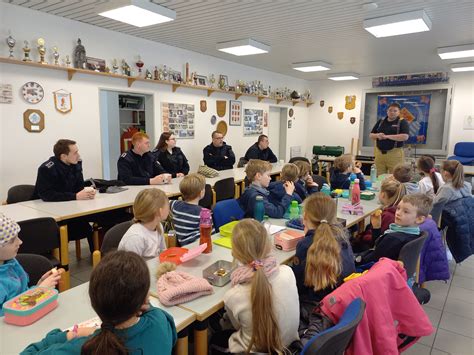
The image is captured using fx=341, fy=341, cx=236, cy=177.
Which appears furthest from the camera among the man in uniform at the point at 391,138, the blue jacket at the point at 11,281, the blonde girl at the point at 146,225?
the man in uniform at the point at 391,138

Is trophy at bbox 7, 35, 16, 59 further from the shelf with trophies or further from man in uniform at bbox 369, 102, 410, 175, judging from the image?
man in uniform at bbox 369, 102, 410, 175

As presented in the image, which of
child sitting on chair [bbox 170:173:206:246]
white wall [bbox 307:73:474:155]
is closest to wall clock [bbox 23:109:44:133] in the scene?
child sitting on chair [bbox 170:173:206:246]

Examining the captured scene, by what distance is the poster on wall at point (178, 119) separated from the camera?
584 centimetres

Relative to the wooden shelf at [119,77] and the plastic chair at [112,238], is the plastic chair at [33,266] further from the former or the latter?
the wooden shelf at [119,77]

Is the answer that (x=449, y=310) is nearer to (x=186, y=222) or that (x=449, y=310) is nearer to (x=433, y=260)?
(x=433, y=260)

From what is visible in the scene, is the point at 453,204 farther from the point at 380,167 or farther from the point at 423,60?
the point at 423,60

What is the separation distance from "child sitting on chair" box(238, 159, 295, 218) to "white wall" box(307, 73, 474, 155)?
673 centimetres

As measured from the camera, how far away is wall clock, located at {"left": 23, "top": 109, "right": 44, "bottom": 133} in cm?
414

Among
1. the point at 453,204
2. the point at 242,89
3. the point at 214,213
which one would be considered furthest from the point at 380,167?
the point at 214,213

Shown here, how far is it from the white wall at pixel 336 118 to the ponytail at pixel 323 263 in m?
7.81

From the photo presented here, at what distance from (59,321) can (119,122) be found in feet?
17.4

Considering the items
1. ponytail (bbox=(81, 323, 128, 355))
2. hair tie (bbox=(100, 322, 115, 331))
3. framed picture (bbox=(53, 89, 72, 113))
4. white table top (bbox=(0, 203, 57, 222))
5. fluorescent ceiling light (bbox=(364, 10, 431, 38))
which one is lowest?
white table top (bbox=(0, 203, 57, 222))

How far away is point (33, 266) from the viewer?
5.91 ft

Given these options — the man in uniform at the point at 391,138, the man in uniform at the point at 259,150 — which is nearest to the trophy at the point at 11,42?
the man in uniform at the point at 259,150
